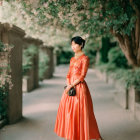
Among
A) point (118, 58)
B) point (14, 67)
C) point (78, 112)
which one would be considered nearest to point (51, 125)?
point (14, 67)

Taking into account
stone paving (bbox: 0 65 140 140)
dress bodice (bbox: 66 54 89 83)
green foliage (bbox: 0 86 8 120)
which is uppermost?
dress bodice (bbox: 66 54 89 83)

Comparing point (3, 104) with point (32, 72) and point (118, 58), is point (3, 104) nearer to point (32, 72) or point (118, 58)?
point (32, 72)

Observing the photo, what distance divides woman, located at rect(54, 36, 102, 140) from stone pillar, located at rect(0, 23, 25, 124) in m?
2.14

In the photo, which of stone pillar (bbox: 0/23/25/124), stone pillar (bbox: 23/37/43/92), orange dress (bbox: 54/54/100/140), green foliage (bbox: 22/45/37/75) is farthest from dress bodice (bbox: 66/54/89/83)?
stone pillar (bbox: 23/37/43/92)

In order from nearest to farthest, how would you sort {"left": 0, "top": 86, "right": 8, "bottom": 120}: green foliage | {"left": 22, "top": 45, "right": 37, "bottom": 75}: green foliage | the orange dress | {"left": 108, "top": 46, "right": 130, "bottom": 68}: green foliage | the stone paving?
the orange dress
the stone paving
{"left": 0, "top": 86, "right": 8, "bottom": 120}: green foliage
{"left": 22, "top": 45, "right": 37, "bottom": 75}: green foliage
{"left": 108, "top": 46, "right": 130, "bottom": 68}: green foliage

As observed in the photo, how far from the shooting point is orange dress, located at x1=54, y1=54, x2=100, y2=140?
4070 millimetres

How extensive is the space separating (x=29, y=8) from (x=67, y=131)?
3.78 metres

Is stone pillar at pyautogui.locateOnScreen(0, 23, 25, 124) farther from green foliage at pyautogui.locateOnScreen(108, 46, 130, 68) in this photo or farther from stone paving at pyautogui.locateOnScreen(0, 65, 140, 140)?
green foliage at pyautogui.locateOnScreen(108, 46, 130, 68)

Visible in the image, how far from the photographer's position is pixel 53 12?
5844mm

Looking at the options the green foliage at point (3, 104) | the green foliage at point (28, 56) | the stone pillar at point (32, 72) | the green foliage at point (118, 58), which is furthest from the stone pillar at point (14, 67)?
the green foliage at point (118, 58)

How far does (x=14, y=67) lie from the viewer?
19.5 ft

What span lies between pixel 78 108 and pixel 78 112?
8cm

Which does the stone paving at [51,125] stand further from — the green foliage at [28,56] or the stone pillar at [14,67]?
the green foliage at [28,56]

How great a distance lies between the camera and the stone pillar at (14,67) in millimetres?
5680
